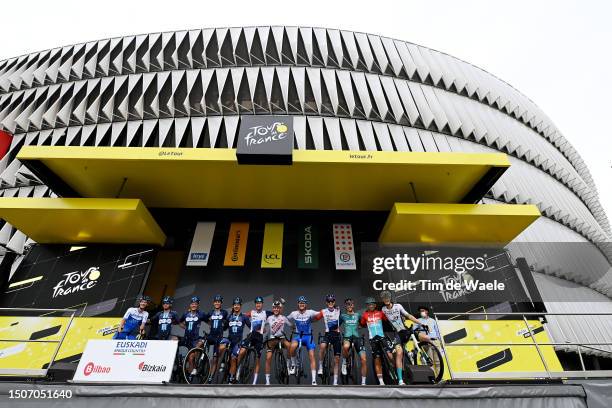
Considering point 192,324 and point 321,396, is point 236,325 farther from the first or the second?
point 321,396

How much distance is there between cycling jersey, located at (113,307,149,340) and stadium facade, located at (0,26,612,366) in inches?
499

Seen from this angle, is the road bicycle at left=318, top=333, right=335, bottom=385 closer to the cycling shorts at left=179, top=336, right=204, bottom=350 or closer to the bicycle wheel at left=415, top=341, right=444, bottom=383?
the bicycle wheel at left=415, top=341, right=444, bottom=383

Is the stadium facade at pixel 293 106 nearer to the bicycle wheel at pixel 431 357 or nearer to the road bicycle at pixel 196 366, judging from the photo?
the road bicycle at pixel 196 366

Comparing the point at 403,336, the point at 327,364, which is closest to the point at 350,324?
the point at 327,364

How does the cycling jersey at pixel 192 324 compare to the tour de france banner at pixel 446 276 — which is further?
the tour de france banner at pixel 446 276

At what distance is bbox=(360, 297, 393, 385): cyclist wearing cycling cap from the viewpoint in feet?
28.1

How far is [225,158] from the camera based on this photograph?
1164 centimetres

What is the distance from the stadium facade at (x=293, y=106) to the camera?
2225 cm

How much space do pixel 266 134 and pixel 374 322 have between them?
6577mm

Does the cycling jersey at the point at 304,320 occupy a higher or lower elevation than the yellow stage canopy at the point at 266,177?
lower

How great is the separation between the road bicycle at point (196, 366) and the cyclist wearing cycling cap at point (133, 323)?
2.16 meters

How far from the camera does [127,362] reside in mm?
7160

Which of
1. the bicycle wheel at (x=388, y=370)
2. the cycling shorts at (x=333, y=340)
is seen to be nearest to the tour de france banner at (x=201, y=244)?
the cycling shorts at (x=333, y=340)

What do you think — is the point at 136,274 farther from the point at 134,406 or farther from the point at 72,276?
the point at 134,406
